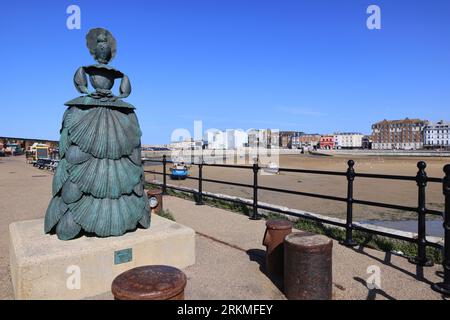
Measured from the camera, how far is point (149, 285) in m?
2.48

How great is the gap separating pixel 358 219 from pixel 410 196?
Result: 7.24 m

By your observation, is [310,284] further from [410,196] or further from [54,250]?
[410,196]

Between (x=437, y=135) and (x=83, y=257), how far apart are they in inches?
6446

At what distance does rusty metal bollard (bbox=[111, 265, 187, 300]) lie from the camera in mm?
2393

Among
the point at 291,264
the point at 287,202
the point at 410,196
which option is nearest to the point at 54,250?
the point at 291,264

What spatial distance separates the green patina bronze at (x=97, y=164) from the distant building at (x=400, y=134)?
15884 centimetres

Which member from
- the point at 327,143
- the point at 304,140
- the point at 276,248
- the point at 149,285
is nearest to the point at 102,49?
the point at 149,285

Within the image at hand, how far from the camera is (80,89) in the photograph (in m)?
4.26

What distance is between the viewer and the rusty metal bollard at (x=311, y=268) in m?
3.20

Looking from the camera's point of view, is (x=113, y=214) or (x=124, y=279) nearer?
(x=124, y=279)

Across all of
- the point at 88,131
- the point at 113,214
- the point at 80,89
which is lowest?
the point at 113,214

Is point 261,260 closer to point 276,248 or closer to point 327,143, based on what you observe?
point 276,248
